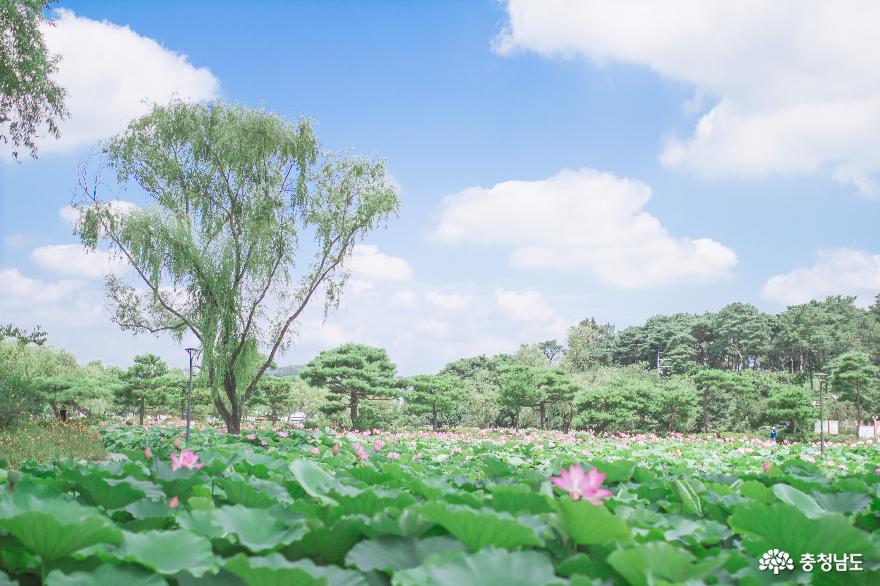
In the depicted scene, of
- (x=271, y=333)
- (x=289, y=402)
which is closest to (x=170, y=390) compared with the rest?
(x=289, y=402)

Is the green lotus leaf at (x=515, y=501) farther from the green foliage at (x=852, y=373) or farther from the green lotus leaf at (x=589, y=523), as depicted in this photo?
the green foliage at (x=852, y=373)

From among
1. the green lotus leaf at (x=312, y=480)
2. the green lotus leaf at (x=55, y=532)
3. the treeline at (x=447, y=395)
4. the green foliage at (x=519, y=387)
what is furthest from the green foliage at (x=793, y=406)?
the green lotus leaf at (x=55, y=532)

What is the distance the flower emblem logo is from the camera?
131cm

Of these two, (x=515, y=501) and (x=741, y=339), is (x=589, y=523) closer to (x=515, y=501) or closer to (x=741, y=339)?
(x=515, y=501)

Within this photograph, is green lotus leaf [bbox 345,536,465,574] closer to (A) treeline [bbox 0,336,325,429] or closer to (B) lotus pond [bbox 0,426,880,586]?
(B) lotus pond [bbox 0,426,880,586]

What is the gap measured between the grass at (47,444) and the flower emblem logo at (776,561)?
367 inches

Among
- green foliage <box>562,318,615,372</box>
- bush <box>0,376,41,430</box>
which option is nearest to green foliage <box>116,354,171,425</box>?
bush <box>0,376,41,430</box>

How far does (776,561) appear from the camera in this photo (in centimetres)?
132

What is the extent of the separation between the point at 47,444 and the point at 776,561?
1285cm

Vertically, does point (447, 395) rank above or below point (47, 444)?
above

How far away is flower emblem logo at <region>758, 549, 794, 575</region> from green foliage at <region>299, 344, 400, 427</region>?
22919 mm

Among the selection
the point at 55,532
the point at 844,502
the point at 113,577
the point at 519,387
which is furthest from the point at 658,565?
the point at 519,387

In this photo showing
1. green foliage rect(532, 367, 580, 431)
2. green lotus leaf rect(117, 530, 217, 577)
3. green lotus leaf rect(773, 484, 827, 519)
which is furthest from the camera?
green foliage rect(532, 367, 580, 431)

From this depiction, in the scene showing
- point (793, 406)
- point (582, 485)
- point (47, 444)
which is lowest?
point (47, 444)
